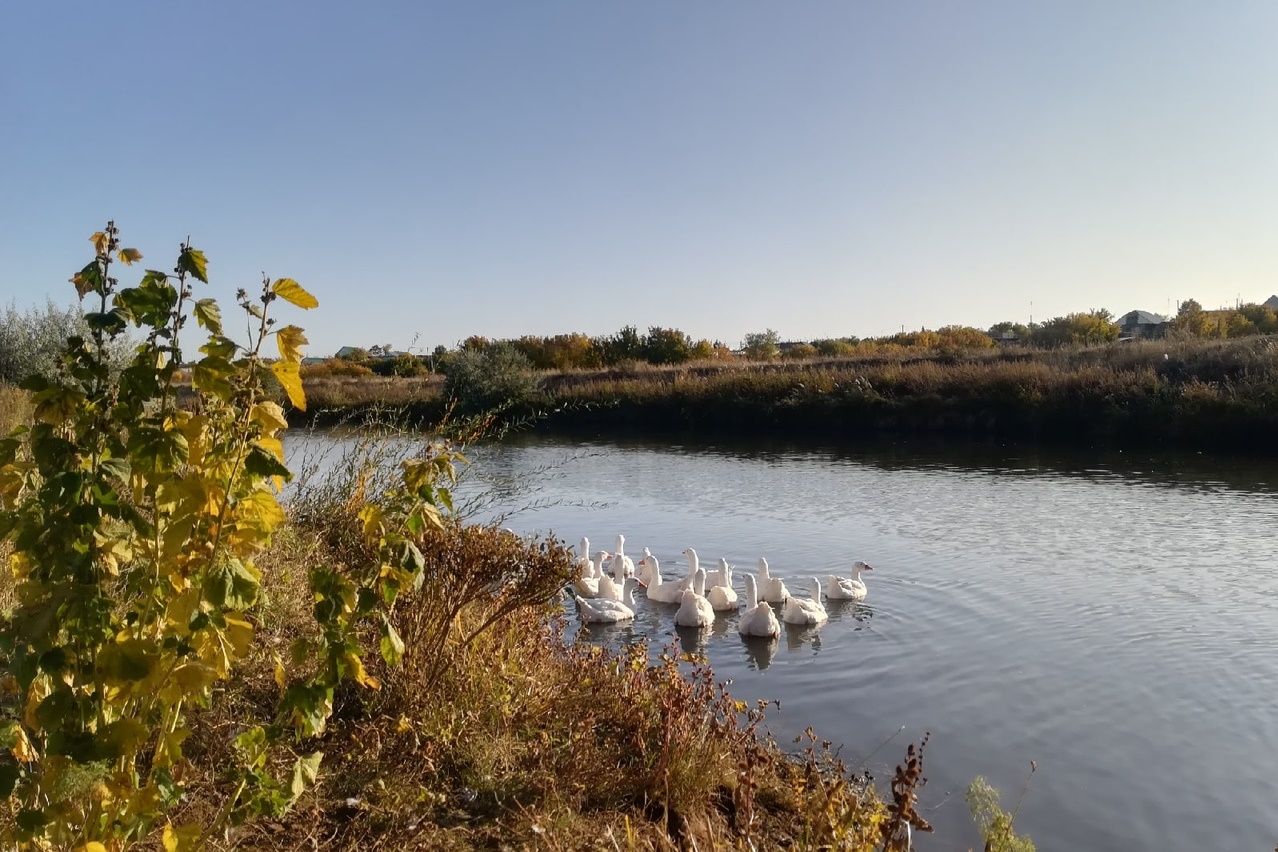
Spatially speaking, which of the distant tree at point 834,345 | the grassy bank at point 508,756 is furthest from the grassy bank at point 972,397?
the distant tree at point 834,345

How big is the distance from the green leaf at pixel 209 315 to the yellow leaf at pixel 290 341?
0.50ft

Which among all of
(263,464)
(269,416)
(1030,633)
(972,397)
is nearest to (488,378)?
(972,397)

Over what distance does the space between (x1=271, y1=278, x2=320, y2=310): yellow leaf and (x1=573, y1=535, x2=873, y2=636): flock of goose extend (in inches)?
237

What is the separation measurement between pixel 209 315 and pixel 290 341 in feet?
0.71

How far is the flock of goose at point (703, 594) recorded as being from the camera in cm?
865

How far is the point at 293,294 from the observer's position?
6.98ft

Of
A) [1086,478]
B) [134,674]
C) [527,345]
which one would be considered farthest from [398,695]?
[527,345]

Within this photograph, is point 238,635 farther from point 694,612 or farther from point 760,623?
point 694,612

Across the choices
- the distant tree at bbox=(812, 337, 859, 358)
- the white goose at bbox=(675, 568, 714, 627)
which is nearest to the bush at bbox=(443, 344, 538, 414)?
the white goose at bbox=(675, 568, 714, 627)

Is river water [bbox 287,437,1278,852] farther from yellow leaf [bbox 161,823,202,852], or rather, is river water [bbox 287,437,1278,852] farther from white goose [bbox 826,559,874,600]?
yellow leaf [bbox 161,823,202,852]

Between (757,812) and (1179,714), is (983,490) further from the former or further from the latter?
(757,812)

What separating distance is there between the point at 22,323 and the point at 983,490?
17.9 metres

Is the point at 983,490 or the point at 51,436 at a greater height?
the point at 51,436

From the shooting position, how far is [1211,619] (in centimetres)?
857
